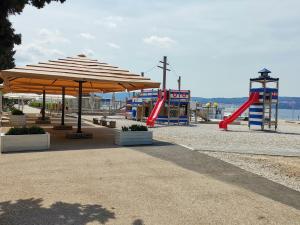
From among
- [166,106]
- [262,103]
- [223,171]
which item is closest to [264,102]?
[262,103]

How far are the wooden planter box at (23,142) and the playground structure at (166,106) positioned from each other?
44.5 feet

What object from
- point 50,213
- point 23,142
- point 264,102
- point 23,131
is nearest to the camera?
point 50,213

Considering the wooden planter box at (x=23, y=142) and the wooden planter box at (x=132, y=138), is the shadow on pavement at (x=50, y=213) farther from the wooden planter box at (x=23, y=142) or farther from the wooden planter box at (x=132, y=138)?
the wooden planter box at (x=132, y=138)

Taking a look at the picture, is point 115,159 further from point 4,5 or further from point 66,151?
point 4,5

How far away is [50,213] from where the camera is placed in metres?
5.41

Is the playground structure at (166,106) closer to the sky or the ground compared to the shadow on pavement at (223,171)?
closer to the sky

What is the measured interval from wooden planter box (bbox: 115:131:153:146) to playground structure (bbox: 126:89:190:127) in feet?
36.6

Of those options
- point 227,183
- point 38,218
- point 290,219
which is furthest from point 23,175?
point 290,219

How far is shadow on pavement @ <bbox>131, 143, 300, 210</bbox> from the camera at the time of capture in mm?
6938

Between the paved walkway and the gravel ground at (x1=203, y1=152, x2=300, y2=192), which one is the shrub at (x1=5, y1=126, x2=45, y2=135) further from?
the gravel ground at (x1=203, y1=152, x2=300, y2=192)

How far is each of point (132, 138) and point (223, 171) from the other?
16.9 feet

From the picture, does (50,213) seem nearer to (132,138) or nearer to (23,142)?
(23,142)

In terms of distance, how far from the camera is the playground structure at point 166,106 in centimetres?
2744

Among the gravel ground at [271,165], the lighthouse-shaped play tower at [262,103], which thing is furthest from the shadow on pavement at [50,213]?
the lighthouse-shaped play tower at [262,103]
